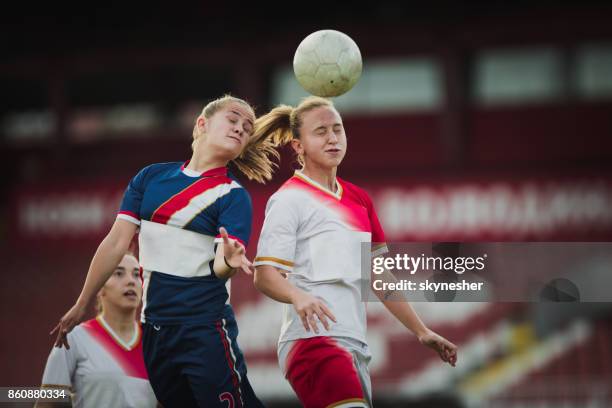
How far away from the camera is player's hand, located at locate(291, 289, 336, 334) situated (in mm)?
4543

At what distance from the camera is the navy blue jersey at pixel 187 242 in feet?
16.1

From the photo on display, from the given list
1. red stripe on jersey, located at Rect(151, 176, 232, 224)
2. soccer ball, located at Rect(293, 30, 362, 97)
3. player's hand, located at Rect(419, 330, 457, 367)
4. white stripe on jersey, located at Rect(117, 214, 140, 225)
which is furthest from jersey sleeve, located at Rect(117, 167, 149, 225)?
player's hand, located at Rect(419, 330, 457, 367)

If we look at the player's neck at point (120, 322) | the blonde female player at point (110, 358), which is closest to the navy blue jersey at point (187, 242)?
the blonde female player at point (110, 358)

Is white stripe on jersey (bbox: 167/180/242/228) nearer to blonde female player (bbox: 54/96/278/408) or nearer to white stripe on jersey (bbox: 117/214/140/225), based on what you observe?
blonde female player (bbox: 54/96/278/408)

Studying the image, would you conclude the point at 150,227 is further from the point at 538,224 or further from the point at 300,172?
the point at 538,224

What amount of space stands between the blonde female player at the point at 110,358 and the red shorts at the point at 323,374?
1.08 m

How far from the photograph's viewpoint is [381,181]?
18.2 m

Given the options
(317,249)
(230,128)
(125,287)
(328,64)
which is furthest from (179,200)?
(328,64)

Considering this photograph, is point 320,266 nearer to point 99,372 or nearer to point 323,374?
point 323,374

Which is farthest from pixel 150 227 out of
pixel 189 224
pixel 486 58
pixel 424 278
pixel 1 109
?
pixel 1 109

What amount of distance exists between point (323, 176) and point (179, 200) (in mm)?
797

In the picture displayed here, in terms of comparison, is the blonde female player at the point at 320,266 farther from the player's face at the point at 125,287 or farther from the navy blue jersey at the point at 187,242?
the player's face at the point at 125,287

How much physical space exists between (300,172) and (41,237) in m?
15.5

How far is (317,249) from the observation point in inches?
199
